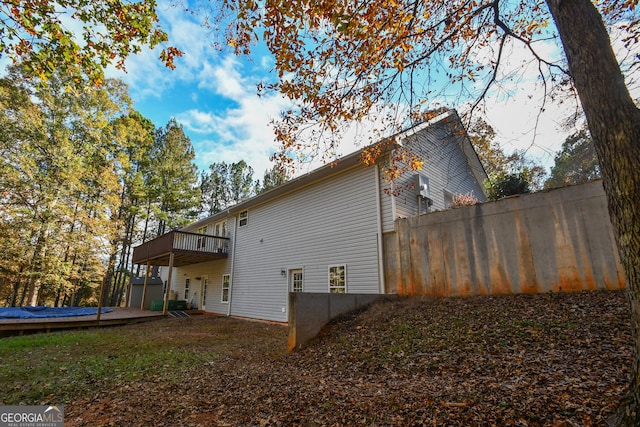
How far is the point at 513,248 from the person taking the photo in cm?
629

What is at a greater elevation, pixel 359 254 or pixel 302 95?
pixel 302 95

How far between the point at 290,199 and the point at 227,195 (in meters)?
18.2

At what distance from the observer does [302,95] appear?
5.28 m

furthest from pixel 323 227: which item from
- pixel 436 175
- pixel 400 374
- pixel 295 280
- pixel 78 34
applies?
pixel 78 34

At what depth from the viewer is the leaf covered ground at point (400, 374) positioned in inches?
108

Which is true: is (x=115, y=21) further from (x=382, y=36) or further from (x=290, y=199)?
(x=290, y=199)

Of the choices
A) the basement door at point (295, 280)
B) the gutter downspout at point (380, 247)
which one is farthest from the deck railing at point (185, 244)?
the gutter downspout at point (380, 247)

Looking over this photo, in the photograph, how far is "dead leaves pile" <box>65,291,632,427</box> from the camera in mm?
2705

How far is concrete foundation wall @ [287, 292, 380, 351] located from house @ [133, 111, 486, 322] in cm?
161

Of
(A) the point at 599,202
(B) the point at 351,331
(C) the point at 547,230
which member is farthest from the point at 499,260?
(B) the point at 351,331

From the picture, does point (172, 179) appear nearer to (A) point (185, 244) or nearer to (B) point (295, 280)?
(A) point (185, 244)

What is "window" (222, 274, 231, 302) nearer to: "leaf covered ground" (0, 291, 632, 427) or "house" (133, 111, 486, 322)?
"house" (133, 111, 486, 322)

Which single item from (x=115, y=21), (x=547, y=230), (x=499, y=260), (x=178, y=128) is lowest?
(x=499, y=260)

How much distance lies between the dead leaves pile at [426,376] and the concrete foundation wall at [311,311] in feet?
0.96
